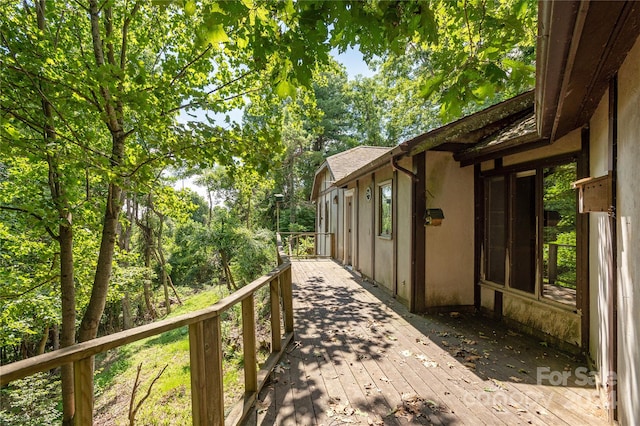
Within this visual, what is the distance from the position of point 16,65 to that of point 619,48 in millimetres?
5840

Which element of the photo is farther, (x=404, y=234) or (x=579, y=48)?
(x=404, y=234)

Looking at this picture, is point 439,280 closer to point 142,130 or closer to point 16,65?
point 142,130

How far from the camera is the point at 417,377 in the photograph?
3148 millimetres

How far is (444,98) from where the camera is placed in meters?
2.17

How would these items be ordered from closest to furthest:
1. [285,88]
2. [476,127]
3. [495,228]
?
[285,88]
[476,127]
[495,228]

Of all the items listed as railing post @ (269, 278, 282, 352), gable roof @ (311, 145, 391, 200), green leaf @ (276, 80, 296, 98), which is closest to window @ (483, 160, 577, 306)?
railing post @ (269, 278, 282, 352)

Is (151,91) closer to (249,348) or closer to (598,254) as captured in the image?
(249,348)

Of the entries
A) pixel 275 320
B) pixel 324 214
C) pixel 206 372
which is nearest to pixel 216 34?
pixel 206 372

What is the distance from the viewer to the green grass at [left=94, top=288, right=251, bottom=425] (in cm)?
504

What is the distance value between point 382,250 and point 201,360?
541 centimetres

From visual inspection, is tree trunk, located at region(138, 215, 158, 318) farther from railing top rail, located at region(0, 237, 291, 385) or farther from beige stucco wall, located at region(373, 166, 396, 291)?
railing top rail, located at region(0, 237, 291, 385)

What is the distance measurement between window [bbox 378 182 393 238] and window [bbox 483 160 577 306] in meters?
2.07

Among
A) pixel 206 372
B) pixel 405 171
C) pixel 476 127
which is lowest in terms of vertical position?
pixel 206 372

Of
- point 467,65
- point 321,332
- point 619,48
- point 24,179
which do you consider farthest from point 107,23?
point 619,48
